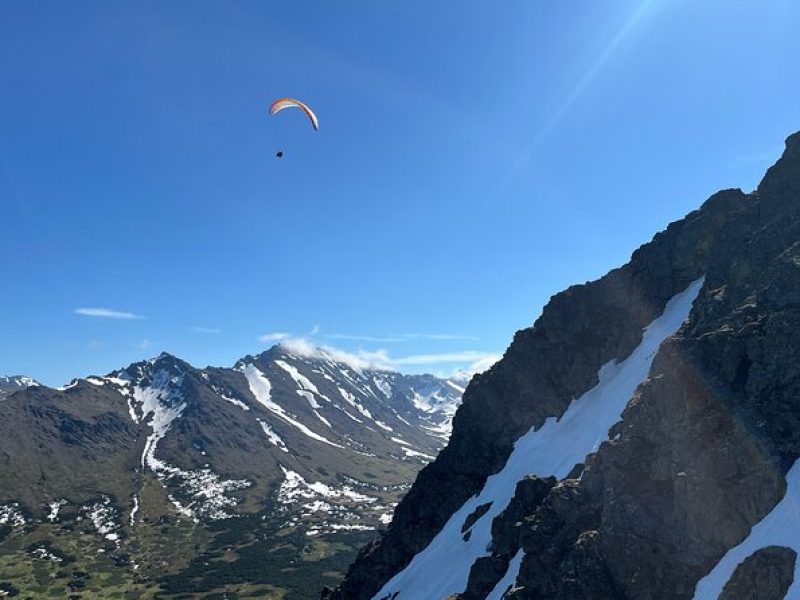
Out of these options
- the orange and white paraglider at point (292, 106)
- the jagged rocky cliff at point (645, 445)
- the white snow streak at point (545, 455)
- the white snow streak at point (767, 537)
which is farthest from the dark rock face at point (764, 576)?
the orange and white paraglider at point (292, 106)

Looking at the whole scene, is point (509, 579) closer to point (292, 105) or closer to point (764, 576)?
point (764, 576)

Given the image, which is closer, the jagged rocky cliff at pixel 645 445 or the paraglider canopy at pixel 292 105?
the jagged rocky cliff at pixel 645 445

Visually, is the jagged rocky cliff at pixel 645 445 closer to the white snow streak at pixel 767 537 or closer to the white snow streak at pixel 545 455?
the white snow streak at pixel 767 537

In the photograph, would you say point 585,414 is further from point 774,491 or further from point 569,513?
point 774,491

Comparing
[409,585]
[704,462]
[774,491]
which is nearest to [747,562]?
[774,491]

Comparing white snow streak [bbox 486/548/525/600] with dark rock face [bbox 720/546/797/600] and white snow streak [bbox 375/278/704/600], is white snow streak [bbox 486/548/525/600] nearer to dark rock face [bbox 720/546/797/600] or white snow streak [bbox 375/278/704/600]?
white snow streak [bbox 375/278/704/600]

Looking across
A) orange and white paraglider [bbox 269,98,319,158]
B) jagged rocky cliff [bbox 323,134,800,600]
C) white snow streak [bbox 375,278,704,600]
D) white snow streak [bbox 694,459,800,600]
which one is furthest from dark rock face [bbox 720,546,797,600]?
orange and white paraglider [bbox 269,98,319,158]

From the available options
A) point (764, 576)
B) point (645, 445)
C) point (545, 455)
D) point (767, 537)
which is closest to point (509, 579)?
point (645, 445)
